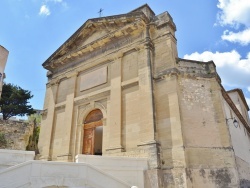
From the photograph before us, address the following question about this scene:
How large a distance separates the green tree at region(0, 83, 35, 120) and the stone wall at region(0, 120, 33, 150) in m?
7.35

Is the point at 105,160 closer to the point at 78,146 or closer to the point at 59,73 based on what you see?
the point at 78,146

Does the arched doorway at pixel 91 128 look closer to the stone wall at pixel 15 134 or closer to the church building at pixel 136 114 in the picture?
the church building at pixel 136 114

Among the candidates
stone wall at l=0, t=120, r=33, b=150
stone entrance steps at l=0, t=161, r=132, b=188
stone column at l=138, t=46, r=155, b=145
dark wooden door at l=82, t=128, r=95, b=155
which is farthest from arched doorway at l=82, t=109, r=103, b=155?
stone wall at l=0, t=120, r=33, b=150

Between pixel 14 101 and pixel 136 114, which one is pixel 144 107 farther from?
pixel 14 101

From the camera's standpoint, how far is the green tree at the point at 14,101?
2505 cm

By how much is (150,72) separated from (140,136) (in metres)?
2.90

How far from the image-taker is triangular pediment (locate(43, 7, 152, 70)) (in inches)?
467

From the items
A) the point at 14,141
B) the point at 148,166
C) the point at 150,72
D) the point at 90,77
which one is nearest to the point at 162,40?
the point at 150,72

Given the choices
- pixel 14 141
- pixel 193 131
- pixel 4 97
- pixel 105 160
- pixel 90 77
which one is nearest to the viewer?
pixel 105 160

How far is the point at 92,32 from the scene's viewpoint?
46.1 ft

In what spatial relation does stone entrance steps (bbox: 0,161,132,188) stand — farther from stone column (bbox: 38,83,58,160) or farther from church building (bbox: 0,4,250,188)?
stone column (bbox: 38,83,58,160)

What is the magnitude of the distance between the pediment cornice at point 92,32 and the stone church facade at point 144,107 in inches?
2.2

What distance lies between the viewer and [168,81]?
1014 centimetres

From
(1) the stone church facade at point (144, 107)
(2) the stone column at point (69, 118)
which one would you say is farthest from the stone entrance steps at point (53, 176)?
(2) the stone column at point (69, 118)
